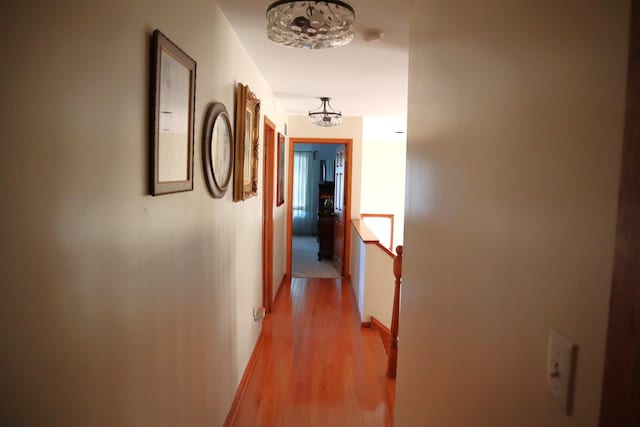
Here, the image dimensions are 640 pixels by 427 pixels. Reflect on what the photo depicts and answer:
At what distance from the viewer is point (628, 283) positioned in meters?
0.49

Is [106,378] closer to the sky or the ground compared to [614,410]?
closer to the ground

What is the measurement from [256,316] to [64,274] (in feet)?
9.07

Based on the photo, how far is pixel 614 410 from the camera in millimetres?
515

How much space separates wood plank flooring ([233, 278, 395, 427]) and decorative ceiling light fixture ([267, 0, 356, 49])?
220cm

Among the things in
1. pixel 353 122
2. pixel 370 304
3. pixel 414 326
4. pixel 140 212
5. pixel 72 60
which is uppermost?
pixel 353 122

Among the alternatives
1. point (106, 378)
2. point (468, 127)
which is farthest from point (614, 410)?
point (106, 378)

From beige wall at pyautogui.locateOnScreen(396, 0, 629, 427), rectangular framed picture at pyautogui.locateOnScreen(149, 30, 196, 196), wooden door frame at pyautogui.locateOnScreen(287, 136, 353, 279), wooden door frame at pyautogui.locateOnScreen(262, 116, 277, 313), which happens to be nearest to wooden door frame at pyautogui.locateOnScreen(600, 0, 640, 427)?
beige wall at pyautogui.locateOnScreen(396, 0, 629, 427)

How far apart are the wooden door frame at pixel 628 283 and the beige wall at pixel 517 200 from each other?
28mm

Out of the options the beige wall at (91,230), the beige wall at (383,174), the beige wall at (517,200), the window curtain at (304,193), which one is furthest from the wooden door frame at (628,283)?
the window curtain at (304,193)

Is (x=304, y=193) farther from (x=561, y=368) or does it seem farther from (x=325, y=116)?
(x=561, y=368)

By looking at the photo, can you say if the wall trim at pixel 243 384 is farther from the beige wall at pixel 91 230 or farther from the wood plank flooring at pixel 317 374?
the beige wall at pixel 91 230

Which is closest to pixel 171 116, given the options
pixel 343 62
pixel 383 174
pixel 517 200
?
pixel 517 200

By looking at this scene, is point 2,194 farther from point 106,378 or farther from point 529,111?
point 529,111

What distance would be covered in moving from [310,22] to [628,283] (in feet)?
4.94
